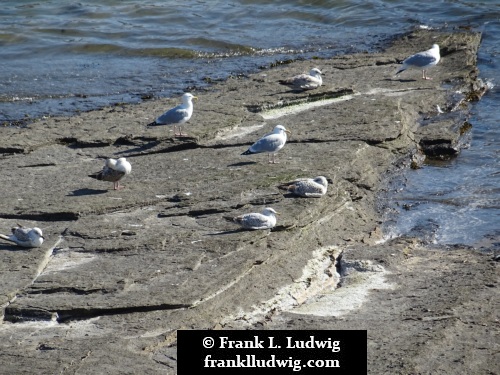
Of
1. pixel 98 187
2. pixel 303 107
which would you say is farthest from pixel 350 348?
pixel 303 107

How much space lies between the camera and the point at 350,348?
566cm

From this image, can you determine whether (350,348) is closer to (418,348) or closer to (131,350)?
(418,348)

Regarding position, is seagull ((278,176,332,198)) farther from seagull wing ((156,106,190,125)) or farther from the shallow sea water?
seagull wing ((156,106,190,125))

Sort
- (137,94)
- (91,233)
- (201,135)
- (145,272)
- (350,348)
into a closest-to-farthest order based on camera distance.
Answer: (350,348), (145,272), (91,233), (201,135), (137,94)

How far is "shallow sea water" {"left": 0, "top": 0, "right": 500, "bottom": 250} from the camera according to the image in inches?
377

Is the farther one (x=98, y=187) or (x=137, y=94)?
(x=137, y=94)

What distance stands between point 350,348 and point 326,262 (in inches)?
83.9

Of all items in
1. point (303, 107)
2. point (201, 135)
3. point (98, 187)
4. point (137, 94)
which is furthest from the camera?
point (137, 94)

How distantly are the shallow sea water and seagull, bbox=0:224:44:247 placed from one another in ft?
10.8

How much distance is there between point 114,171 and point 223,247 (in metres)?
1.78

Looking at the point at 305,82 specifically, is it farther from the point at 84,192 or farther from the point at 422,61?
the point at 84,192

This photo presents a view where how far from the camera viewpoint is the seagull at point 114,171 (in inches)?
340
